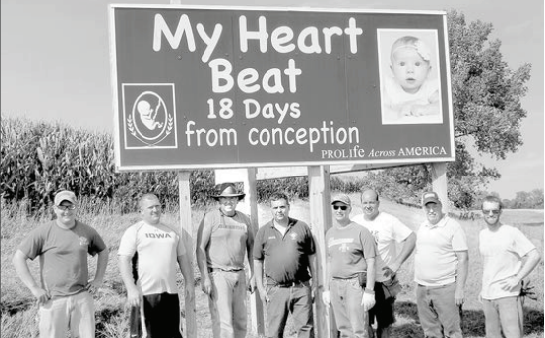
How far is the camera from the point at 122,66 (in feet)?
23.7

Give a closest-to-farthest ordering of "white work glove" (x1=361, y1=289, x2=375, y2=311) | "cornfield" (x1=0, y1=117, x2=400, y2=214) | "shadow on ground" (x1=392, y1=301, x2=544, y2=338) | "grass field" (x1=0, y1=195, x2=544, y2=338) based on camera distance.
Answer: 1. "white work glove" (x1=361, y1=289, x2=375, y2=311)
2. "grass field" (x1=0, y1=195, x2=544, y2=338)
3. "shadow on ground" (x1=392, y1=301, x2=544, y2=338)
4. "cornfield" (x1=0, y1=117, x2=400, y2=214)

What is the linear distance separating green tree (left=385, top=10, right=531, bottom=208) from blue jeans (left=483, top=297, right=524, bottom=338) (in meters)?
21.7

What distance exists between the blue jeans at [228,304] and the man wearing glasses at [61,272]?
131 cm

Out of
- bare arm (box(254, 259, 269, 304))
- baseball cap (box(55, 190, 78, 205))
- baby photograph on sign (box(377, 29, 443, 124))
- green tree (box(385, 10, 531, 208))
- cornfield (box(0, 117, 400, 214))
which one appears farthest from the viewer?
green tree (box(385, 10, 531, 208))

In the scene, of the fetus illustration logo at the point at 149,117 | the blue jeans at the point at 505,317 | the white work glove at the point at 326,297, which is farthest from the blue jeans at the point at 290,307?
the fetus illustration logo at the point at 149,117

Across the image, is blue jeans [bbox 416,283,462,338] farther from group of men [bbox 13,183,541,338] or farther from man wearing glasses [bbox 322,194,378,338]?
man wearing glasses [bbox 322,194,378,338]

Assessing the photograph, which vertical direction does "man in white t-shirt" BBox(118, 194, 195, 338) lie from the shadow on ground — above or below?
above

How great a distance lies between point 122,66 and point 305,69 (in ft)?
6.97

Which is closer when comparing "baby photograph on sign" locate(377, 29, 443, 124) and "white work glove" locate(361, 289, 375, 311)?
"white work glove" locate(361, 289, 375, 311)

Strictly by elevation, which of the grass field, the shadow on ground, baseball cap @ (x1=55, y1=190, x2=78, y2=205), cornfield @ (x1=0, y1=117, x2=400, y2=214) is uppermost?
cornfield @ (x1=0, y1=117, x2=400, y2=214)

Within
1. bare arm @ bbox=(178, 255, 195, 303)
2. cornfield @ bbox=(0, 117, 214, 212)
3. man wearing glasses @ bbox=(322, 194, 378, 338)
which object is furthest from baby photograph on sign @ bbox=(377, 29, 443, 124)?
cornfield @ bbox=(0, 117, 214, 212)

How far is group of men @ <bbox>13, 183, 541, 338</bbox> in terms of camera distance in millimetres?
6445

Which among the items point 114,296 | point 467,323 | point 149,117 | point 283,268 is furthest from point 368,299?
point 114,296

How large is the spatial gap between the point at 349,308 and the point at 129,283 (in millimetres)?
2325
